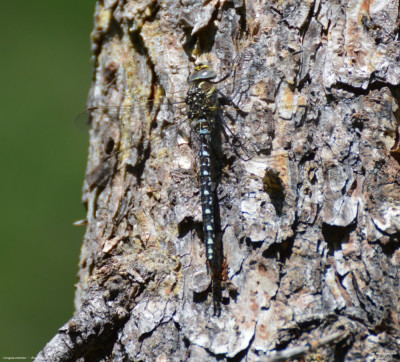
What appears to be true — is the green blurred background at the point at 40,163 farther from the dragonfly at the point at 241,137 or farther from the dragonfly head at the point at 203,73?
the dragonfly head at the point at 203,73

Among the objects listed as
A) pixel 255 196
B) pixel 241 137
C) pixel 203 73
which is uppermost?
pixel 203 73

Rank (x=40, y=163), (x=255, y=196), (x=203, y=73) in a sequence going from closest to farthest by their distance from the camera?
(x=255, y=196), (x=203, y=73), (x=40, y=163)

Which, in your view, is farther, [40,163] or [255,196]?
[40,163]

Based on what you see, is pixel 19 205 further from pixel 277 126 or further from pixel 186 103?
pixel 277 126

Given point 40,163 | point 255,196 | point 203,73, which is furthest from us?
point 40,163

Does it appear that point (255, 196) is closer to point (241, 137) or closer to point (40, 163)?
point (241, 137)

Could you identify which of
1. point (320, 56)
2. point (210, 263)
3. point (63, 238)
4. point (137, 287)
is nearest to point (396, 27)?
point (320, 56)

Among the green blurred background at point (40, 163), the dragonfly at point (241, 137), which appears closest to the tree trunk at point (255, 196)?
the dragonfly at point (241, 137)

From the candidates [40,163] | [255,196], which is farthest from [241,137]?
[40,163]
